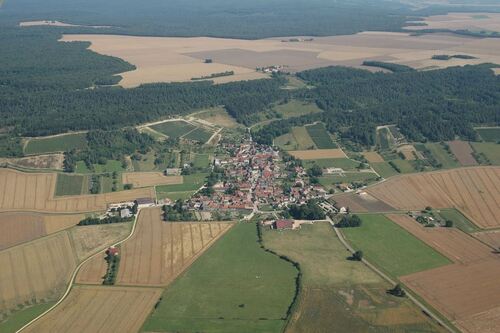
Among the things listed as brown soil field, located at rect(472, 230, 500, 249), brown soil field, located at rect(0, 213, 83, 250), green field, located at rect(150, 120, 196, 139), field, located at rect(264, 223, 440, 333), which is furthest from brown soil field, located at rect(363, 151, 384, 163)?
brown soil field, located at rect(0, 213, 83, 250)

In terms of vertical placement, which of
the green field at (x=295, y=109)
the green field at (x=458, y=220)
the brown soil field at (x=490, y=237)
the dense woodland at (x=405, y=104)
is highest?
the dense woodland at (x=405, y=104)

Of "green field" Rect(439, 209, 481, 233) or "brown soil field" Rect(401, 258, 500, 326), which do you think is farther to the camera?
"green field" Rect(439, 209, 481, 233)

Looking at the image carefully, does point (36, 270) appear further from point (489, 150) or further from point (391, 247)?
point (489, 150)

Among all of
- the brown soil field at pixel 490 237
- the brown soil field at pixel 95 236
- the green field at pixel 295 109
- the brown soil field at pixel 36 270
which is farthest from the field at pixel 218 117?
the brown soil field at pixel 490 237

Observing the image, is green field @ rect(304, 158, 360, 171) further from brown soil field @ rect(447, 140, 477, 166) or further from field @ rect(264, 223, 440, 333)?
field @ rect(264, 223, 440, 333)

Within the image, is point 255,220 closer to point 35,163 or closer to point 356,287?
point 356,287

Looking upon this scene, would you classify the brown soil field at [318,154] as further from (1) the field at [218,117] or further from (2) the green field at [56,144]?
(2) the green field at [56,144]

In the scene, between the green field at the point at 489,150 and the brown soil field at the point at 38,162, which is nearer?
the brown soil field at the point at 38,162

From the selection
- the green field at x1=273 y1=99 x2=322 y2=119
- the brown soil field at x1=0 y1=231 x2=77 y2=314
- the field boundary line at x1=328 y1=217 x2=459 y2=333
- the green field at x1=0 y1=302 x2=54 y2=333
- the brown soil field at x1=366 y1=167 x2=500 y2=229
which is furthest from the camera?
the green field at x1=273 y1=99 x2=322 y2=119
